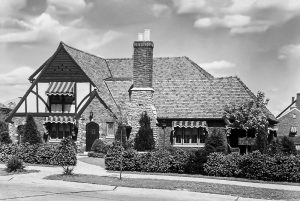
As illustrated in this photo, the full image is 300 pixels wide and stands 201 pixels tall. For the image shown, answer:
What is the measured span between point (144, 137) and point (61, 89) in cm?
1281

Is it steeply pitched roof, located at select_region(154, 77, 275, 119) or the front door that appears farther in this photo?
the front door

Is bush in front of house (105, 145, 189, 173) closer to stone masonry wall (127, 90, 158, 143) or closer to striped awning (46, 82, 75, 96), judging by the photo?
stone masonry wall (127, 90, 158, 143)

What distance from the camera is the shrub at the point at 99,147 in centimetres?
3400

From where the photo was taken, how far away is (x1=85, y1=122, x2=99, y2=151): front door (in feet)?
120

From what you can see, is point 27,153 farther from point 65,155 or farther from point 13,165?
point 13,165

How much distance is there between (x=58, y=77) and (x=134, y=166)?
60.7 ft

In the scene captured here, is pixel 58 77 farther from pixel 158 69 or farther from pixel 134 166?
pixel 134 166

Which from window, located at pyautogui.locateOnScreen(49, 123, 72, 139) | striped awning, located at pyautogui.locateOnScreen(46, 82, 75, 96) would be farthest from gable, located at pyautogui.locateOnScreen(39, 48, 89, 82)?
window, located at pyautogui.locateOnScreen(49, 123, 72, 139)

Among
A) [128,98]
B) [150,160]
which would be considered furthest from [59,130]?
[150,160]

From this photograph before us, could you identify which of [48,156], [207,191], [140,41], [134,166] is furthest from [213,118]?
[207,191]

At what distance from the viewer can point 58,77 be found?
39.5 metres

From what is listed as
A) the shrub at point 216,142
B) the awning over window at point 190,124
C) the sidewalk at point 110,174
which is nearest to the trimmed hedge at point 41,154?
the sidewalk at point 110,174

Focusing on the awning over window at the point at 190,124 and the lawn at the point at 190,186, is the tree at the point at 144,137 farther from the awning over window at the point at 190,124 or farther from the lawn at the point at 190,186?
the lawn at the point at 190,186

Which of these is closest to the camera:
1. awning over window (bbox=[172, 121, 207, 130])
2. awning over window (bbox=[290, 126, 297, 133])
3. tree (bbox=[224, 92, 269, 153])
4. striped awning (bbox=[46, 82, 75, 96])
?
tree (bbox=[224, 92, 269, 153])
